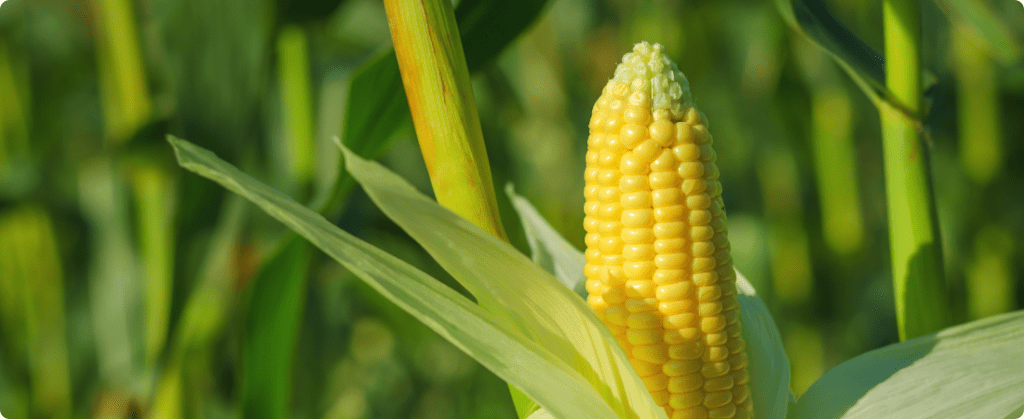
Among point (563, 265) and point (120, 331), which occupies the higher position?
point (563, 265)

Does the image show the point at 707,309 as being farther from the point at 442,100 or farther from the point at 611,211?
the point at 442,100

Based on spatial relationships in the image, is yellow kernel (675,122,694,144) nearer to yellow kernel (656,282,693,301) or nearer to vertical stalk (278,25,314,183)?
yellow kernel (656,282,693,301)

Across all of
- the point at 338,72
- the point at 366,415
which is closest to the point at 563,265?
the point at 338,72

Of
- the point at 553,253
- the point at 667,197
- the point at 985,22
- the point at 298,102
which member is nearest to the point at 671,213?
the point at 667,197

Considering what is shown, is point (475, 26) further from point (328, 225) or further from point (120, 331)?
point (120, 331)

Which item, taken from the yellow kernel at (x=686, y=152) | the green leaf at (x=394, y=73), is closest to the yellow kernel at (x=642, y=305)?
the yellow kernel at (x=686, y=152)

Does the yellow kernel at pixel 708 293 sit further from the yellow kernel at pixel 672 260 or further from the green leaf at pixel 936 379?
the green leaf at pixel 936 379
